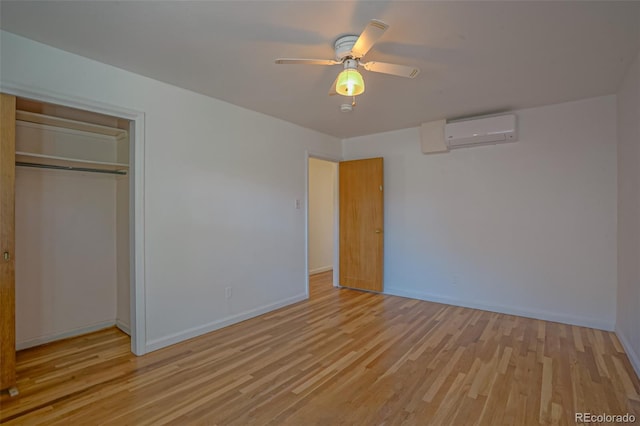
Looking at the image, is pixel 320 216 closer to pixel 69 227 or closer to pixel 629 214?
pixel 69 227

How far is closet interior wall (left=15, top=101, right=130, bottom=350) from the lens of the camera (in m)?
2.81

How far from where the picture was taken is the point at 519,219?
12.1ft

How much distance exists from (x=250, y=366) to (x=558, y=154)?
382cm

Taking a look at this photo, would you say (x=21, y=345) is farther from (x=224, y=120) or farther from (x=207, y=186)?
(x=224, y=120)

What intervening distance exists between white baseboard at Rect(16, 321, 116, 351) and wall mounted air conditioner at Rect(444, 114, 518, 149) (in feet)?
14.7

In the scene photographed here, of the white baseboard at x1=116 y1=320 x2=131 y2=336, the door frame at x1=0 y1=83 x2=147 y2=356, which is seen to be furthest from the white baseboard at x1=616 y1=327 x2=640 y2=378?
the white baseboard at x1=116 y1=320 x2=131 y2=336

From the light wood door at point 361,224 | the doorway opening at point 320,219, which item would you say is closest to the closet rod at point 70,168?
the light wood door at point 361,224

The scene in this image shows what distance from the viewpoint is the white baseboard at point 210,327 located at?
2809 mm

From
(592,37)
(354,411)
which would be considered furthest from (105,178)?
(592,37)

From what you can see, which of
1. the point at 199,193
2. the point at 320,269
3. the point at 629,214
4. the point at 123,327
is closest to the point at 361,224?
the point at 320,269

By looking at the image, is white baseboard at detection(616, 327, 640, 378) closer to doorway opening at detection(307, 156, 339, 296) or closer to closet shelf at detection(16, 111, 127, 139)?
doorway opening at detection(307, 156, 339, 296)

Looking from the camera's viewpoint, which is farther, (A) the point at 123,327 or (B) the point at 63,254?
(A) the point at 123,327

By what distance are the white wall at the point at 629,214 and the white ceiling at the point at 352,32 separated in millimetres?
277

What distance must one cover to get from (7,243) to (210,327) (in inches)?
69.5
